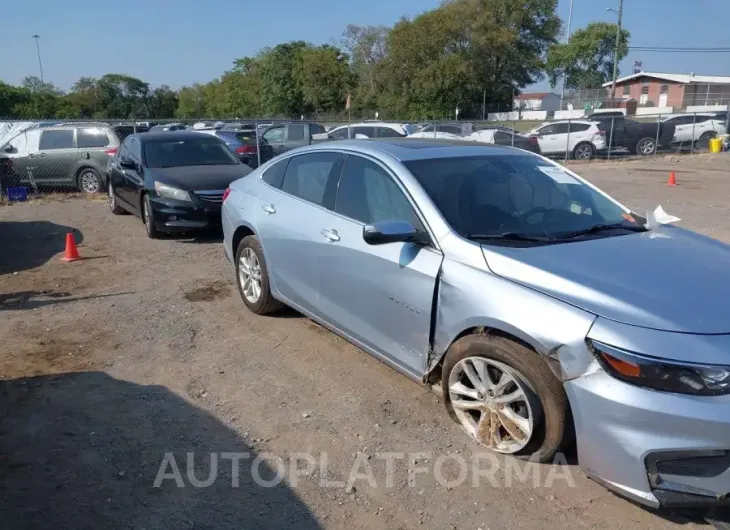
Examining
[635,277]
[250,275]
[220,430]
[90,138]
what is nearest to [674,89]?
[90,138]

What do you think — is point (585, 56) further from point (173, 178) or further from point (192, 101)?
point (173, 178)

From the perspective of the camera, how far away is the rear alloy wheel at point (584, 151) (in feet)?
79.5

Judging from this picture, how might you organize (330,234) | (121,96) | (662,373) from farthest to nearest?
1. (121,96)
2. (330,234)
3. (662,373)

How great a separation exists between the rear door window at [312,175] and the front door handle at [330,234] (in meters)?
0.26

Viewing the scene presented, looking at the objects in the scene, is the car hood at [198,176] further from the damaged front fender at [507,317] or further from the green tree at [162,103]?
the green tree at [162,103]

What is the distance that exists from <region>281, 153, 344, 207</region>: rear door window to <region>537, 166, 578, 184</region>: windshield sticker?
58.6 inches

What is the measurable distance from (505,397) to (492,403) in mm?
120

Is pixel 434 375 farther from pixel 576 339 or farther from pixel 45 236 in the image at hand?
pixel 45 236

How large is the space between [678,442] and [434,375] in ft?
4.74

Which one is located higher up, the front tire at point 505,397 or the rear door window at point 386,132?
the rear door window at point 386,132

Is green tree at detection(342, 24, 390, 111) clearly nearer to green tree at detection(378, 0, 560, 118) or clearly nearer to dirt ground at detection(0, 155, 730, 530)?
green tree at detection(378, 0, 560, 118)

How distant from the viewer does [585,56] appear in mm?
85000

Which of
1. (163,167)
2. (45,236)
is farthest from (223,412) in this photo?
(45,236)

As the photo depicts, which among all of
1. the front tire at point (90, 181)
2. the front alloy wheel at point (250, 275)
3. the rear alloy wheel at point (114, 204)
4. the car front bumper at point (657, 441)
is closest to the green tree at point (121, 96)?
the front tire at point (90, 181)
